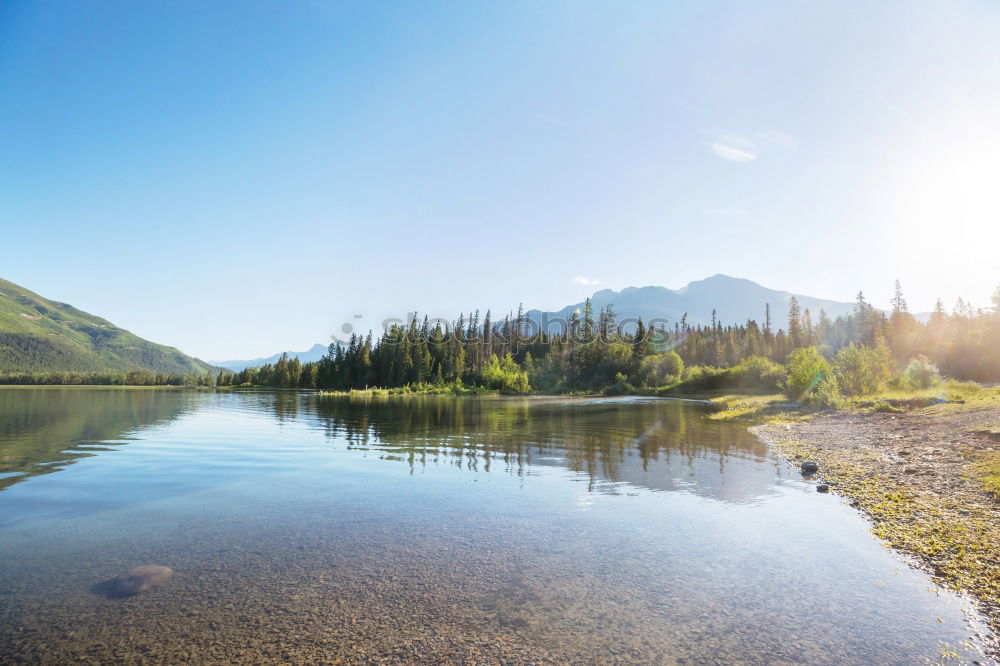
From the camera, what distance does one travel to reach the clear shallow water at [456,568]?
289 inches

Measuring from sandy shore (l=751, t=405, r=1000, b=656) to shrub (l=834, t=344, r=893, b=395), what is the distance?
A: 1632 cm

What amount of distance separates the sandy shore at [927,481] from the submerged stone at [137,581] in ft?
48.6

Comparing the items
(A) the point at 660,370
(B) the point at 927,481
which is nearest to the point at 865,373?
(B) the point at 927,481

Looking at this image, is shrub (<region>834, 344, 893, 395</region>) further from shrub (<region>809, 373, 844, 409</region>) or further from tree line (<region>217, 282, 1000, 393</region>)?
tree line (<region>217, 282, 1000, 393</region>)

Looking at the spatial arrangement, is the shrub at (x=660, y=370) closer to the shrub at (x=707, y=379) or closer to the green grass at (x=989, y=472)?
the shrub at (x=707, y=379)

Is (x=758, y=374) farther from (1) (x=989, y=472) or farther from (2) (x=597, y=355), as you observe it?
(1) (x=989, y=472)

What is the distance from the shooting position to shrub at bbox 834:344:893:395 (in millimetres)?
48375

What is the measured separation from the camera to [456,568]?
10.4 metres

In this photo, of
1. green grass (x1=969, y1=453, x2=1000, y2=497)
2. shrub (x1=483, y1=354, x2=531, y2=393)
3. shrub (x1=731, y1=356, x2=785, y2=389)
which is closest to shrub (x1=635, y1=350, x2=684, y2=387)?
shrub (x1=731, y1=356, x2=785, y2=389)

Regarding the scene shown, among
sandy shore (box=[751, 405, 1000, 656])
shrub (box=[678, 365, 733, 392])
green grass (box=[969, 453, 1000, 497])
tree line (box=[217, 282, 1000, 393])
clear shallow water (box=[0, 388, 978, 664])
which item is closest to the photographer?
clear shallow water (box=[0, 388, 978, 664])

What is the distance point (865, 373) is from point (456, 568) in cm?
5504

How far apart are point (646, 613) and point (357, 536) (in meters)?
7.70

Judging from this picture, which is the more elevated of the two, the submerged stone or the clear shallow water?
the submerged stone

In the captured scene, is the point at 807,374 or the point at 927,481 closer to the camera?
the point at 927,481
